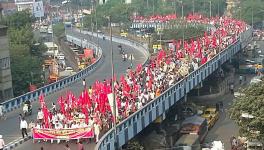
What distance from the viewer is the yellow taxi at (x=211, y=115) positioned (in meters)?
48.5

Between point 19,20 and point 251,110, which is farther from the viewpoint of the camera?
point 19,20

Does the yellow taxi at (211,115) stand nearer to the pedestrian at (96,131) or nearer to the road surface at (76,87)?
the road surface at (76,87)

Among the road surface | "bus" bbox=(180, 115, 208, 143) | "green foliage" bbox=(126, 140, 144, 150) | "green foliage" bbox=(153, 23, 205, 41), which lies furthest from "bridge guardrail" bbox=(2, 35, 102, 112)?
"green foliage" bbox=(153, 23, 205, 41)

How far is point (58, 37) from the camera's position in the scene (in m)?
126

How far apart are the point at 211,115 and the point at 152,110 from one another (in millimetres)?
13432

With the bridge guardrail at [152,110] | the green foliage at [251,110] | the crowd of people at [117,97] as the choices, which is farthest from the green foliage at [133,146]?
the green foliage at [251,110]

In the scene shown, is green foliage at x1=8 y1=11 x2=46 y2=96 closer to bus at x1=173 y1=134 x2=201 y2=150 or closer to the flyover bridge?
the flyover bridge

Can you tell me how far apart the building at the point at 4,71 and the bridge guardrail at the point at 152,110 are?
17842mm

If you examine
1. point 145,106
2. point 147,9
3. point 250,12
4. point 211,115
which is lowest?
point 211,115

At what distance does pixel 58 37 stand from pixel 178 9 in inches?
1377

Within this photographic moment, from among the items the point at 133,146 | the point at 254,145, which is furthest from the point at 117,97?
the point at 254,145

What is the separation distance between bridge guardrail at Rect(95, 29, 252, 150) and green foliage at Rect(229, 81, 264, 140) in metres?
5.54

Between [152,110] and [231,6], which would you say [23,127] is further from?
[231,6]

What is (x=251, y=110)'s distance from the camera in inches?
1277
